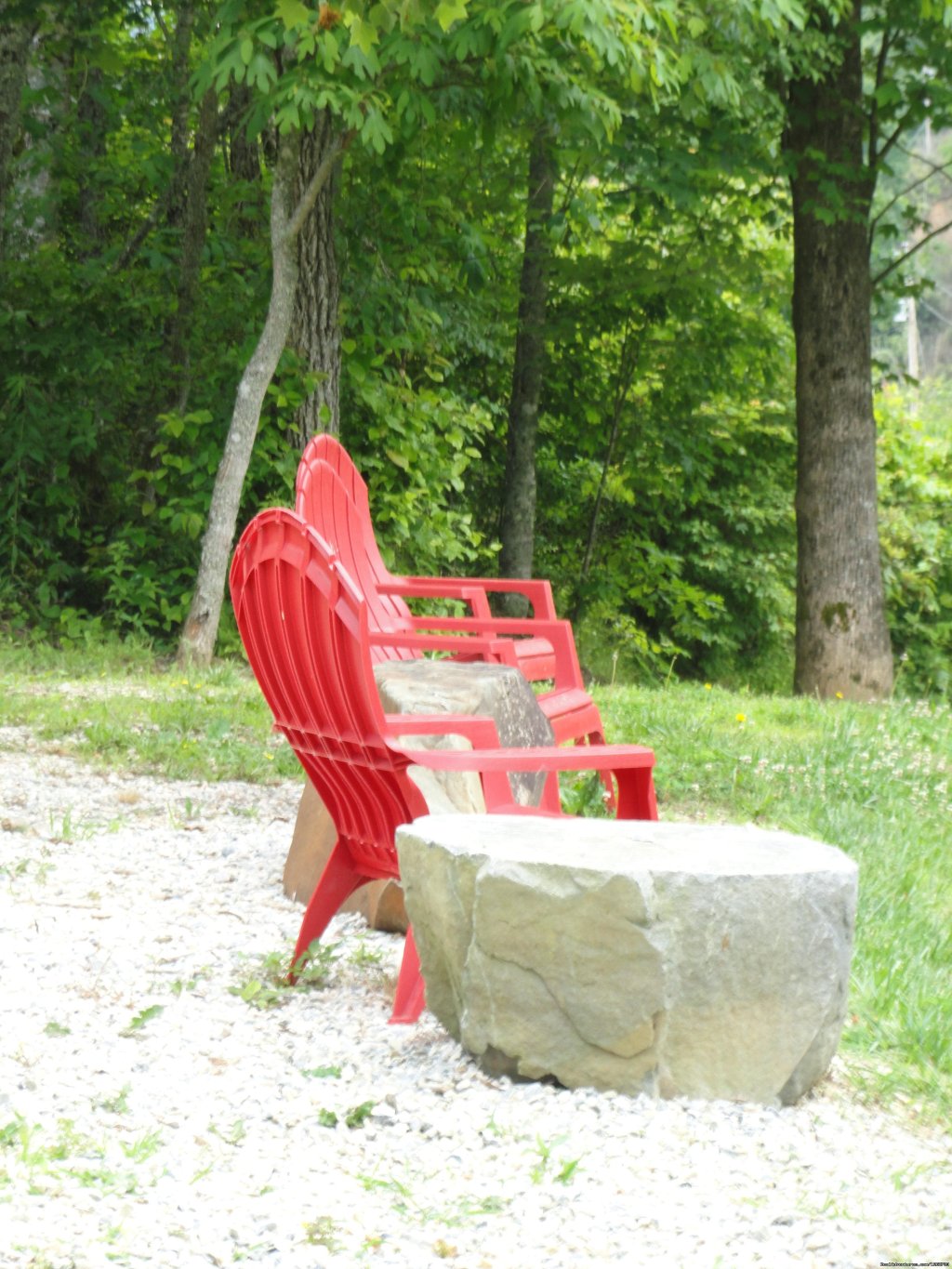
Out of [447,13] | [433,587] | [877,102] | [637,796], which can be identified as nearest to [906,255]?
[877,102]

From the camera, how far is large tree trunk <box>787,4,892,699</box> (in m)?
9.53

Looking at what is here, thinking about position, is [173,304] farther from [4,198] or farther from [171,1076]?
[171,1076]

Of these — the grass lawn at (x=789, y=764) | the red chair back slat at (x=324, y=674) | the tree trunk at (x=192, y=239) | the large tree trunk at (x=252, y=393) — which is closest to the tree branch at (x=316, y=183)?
the large tree trunk at (x=252, y=393)

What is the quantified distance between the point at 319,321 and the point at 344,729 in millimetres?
6643

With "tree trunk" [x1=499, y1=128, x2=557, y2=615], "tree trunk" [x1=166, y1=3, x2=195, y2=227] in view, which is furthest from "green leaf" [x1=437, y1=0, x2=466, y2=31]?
"tree trunk" [x1=499, y1=128, x2=557, y2=615]

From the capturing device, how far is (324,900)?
3279 mm

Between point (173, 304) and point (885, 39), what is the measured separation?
5.22m

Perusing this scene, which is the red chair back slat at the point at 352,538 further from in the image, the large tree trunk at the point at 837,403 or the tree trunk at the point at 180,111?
the tree trunk at the point at 180,111

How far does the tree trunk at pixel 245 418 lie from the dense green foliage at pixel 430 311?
670mm

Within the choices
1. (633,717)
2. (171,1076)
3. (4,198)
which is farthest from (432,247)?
(171,1076)

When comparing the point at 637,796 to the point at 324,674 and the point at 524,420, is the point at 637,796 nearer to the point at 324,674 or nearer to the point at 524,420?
the point at 324,674

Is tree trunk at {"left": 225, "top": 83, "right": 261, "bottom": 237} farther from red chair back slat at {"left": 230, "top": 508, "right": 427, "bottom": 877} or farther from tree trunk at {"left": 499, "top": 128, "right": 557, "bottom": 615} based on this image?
red chair back slat at {"left": 230, "top": 508, "right": 427, "bottom": 877}

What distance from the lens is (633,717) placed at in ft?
22.7

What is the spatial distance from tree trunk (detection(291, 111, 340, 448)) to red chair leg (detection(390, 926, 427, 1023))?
6.61m
